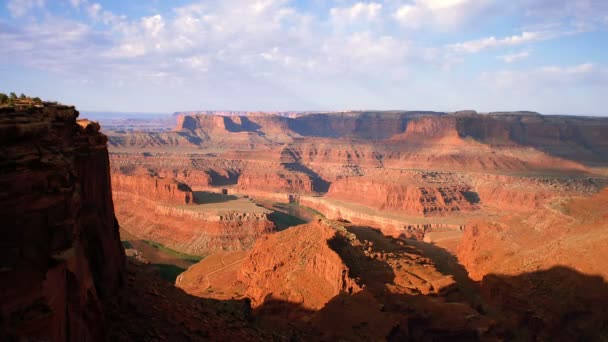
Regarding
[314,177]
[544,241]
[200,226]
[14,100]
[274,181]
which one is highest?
[14,100]

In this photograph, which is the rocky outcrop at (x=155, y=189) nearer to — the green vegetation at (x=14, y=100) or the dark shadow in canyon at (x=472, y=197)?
the dark shadow in canyon at (x=472, y=197)

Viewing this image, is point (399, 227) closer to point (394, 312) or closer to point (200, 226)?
point (200, 226)

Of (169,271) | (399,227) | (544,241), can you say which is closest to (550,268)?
(544,241)

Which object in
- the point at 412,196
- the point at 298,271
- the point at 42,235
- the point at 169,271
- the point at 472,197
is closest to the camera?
the point at 42,235

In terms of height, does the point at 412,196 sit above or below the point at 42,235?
below

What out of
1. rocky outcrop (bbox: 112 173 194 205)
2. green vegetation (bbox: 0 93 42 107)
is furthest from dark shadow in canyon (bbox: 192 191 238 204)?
green vegetation (bbox: 0 93 42 107)

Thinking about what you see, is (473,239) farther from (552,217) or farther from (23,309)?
(23,309)
